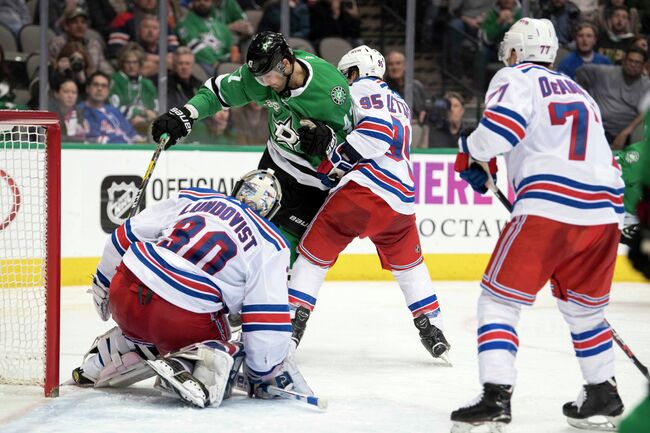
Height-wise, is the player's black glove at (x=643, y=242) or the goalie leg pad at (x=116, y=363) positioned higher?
the player's black glove at (x=643, y=242)

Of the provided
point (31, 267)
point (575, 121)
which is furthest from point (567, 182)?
point (31, 267)

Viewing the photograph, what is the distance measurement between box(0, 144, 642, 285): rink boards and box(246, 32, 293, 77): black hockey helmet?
8.39ft

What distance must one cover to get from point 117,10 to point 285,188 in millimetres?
2898

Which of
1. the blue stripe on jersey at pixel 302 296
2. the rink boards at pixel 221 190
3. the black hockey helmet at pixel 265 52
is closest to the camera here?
the black hockey helmet at pixel 265 52

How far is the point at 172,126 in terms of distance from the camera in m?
3.90

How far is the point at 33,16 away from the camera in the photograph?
251 inches

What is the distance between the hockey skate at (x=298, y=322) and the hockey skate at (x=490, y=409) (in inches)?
46.8

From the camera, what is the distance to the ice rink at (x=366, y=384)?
9.89 feet

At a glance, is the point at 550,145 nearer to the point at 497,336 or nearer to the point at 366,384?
the point at 497,336

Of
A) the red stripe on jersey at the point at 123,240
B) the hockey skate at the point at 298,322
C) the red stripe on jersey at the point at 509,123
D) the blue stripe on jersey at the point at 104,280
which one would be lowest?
the hockey skate at the point at 298,322

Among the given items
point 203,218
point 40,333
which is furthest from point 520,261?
point 40,333

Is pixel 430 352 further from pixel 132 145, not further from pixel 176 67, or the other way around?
pixel 176 67

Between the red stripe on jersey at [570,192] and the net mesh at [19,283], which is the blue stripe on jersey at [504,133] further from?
the net mesh at [19,283]

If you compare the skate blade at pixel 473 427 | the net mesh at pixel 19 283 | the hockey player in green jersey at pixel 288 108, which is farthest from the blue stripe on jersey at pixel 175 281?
the hockey player in green jersey at pixel 288 108
